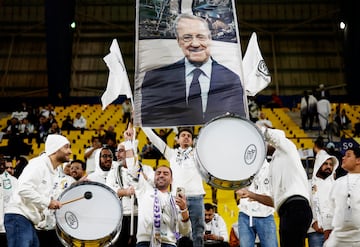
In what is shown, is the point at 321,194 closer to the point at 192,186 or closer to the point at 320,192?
the point at 320,192

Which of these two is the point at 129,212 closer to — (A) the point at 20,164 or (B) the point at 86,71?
(A) the point at 20,164

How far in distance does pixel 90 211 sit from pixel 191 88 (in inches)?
70.5

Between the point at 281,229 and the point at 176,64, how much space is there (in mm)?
2353

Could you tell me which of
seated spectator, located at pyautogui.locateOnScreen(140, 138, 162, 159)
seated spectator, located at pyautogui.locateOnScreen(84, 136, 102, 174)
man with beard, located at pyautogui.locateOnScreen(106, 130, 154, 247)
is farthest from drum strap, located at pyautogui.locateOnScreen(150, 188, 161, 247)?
seated spectator, located at pyautogui.locateOnScreen(140, 138, 162, 159)

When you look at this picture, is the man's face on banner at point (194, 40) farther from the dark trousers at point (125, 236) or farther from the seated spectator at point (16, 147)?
the seated spectator at point (16, 147)

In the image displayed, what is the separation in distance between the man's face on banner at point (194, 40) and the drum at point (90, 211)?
1.85 m

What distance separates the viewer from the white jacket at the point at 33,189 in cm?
625

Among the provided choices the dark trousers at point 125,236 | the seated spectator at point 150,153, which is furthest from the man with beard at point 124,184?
the seated spectator at point 150,153

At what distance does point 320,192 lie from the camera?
7.98m

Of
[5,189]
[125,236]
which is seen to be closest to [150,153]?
[5,189]

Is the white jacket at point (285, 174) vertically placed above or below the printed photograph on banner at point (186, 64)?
below

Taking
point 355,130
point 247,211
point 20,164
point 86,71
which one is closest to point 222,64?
point 247,211

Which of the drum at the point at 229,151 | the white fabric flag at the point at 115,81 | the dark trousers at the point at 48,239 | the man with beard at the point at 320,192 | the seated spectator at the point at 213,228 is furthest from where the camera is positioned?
the seated spectator at the point at 213,228

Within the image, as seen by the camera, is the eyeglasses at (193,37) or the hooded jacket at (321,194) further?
the hooded jacket at (321,194)
